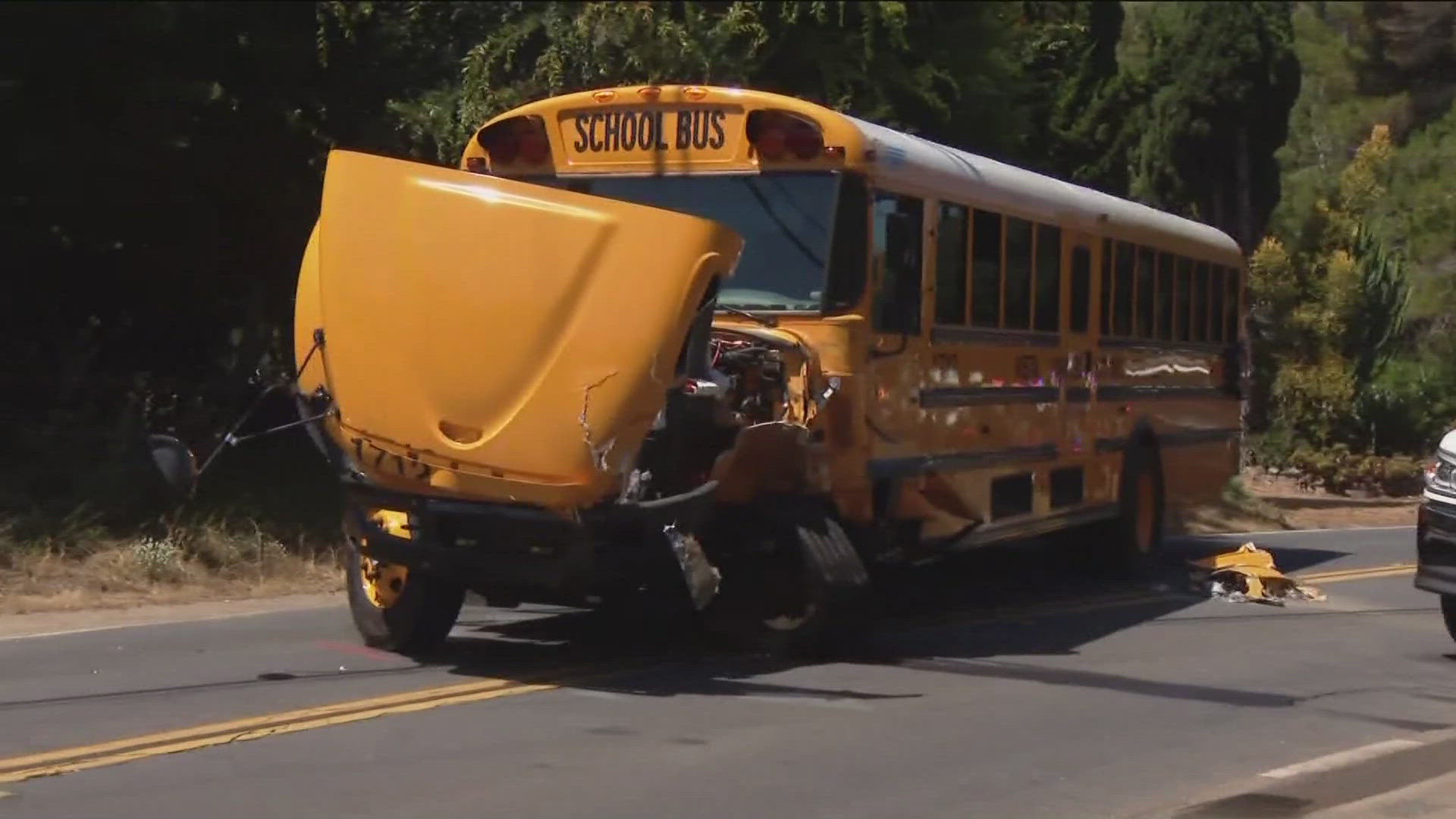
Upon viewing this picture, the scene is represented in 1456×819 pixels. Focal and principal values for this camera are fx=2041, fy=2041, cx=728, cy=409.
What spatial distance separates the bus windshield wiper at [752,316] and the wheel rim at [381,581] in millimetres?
2258

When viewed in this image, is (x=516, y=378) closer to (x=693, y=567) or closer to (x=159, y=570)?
(x=693, y=567)

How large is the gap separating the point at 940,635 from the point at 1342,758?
3.77 m

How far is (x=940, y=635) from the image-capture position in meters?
12.6

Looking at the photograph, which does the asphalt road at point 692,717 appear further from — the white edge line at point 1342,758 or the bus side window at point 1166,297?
the bus side window at point 1166,297

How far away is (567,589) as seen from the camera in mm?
10297

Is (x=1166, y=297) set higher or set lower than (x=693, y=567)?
higher

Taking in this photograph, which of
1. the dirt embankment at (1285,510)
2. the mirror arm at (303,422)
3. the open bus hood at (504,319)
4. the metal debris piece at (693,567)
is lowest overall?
the dirt embankment at (1285,510)

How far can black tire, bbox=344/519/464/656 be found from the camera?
10.8 metres

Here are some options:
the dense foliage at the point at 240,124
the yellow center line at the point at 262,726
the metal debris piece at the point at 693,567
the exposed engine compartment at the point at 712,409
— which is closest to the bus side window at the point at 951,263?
the exposed engine compartment at the point at 712,409

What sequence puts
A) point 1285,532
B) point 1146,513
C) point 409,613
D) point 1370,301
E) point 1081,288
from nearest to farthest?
1. point 409,613
2. point 1081,288
3. point 1146,513
4. point 1285,532
5. point 1370,301

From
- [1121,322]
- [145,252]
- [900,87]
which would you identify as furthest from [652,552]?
[900,87]

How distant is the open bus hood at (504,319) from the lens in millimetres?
9383

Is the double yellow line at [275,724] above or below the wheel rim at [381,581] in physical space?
below

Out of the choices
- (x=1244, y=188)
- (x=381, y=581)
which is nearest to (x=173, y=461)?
(x=381, y=581)
